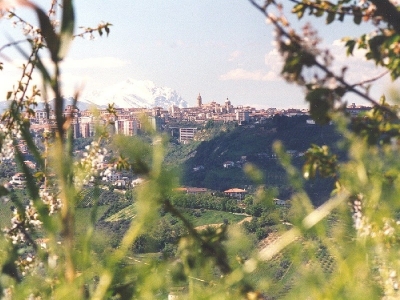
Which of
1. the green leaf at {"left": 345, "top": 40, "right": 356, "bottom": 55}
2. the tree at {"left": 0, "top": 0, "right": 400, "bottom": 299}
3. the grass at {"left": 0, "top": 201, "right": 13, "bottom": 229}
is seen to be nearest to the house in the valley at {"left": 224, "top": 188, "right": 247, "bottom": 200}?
the green leaf at {"left": 345, "top": 40, "right": 356, "bottom": 55}

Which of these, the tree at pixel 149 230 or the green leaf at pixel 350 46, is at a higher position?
the green leaf at pixel 350 46

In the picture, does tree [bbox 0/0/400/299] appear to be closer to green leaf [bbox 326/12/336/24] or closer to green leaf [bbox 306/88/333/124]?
green leaf [bbox 306/88/333/124]

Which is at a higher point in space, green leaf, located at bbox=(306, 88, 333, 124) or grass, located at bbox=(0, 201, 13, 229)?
green leaf, located at bbox=(306, 88, 333, 124)

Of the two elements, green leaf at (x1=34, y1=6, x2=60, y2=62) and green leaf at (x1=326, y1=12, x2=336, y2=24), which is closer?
green leaf at (x1=34, y1=6, x2=60, y2=62)

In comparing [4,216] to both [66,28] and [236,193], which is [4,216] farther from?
[236,193]

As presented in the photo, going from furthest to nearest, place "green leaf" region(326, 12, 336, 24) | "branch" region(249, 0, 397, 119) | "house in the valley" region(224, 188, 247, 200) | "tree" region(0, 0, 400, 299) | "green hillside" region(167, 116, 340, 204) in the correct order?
1. "green hillside" region(167, 116, 340, 204)
2. "house in the valley" region(224, 188, 247, 200)
3. "green leaf" region(326, 12, 336, 24)
4. "branch" region(249, 0, 397, 119)
5. "tree" region(0, 0, 400, 299)

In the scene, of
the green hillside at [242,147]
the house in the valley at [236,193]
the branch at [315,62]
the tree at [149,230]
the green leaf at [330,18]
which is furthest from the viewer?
the green hillside at [242,147]

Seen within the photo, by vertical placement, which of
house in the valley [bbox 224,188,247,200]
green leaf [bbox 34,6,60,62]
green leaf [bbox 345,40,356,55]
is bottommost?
house in the valley [bbox 224,188,247,200]

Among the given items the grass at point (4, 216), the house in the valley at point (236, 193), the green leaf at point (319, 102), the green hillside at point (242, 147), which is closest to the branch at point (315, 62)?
the green leaf at point (319, 102)

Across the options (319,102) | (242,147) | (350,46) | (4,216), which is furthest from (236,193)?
(4,216)

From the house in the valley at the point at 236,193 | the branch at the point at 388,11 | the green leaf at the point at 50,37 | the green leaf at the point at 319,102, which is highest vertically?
the branch at the point at 388,11

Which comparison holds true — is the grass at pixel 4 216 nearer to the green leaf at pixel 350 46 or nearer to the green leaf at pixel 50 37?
the green leaf at pixel 50 37
